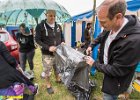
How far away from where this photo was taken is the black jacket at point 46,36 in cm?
468

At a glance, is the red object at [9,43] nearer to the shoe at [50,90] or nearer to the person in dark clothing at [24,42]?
the person in dark clothing at [24,42]

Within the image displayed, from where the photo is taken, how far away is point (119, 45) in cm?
221

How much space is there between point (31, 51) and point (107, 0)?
3925mm

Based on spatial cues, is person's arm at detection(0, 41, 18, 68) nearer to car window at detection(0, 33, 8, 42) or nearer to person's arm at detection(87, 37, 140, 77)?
person's arm at detection(87, 37, 140, 77)

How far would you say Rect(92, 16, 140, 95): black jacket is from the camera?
215 centimetres

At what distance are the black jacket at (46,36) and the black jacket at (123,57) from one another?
238 centimetres

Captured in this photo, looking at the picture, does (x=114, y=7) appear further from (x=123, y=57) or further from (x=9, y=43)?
(x=9, y=43)

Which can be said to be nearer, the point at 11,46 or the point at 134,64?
the point at 134,64

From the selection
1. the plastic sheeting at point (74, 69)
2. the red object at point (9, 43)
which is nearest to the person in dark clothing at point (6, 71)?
the plastic sheeting at point (74, 69)

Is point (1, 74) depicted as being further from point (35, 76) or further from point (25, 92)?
point (35, 76)

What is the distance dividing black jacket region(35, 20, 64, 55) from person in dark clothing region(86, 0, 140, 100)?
2.36 meters

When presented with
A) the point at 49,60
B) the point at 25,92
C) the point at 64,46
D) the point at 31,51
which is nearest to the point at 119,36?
the point at 25,92

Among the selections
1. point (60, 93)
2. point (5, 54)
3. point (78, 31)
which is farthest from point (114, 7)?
point (78, 31)

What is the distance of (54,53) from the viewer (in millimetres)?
4594
